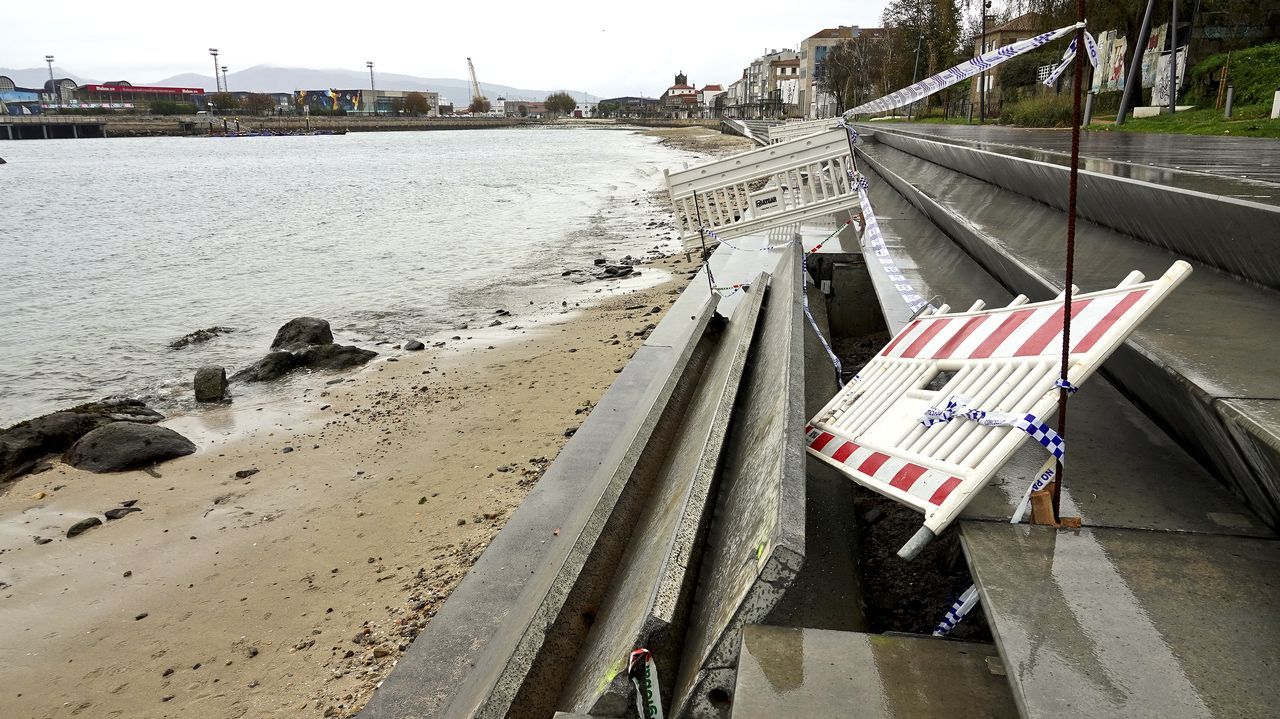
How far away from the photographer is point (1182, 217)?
491 cm

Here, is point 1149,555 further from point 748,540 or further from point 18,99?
point 18,99

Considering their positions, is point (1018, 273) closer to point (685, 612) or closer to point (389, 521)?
point (685, 612)

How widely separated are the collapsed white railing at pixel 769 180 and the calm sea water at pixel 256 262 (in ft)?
17.5

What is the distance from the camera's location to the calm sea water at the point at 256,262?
40.8 ft

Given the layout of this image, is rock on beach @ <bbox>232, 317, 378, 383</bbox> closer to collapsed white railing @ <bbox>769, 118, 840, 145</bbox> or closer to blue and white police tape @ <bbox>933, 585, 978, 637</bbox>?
Result: blue and white police tape @ <bbox>933, 585, 978, 637</bbox>

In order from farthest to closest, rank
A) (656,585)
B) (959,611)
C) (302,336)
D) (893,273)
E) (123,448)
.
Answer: (302,336)
(123,448)
(893,273)
(959,611)
(656,585)

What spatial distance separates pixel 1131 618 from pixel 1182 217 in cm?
385

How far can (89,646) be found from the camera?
14.7 feet

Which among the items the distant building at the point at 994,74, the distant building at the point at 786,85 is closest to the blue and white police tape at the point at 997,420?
the distant building at the point at 994,74

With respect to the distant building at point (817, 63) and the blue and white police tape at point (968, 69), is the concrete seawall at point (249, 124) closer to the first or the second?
the distant building at point (817, 63)

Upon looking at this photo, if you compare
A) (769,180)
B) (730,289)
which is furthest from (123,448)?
(769,180)

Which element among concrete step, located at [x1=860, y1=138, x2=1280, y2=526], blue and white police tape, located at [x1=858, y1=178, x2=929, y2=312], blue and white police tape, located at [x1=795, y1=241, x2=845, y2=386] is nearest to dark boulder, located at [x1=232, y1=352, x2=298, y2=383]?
blue and white police tape, located at [x1=795, y1=241, x2=845, y2=386]

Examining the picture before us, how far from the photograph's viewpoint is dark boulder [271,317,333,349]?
11430mm

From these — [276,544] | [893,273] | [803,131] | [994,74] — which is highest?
[994,74]
